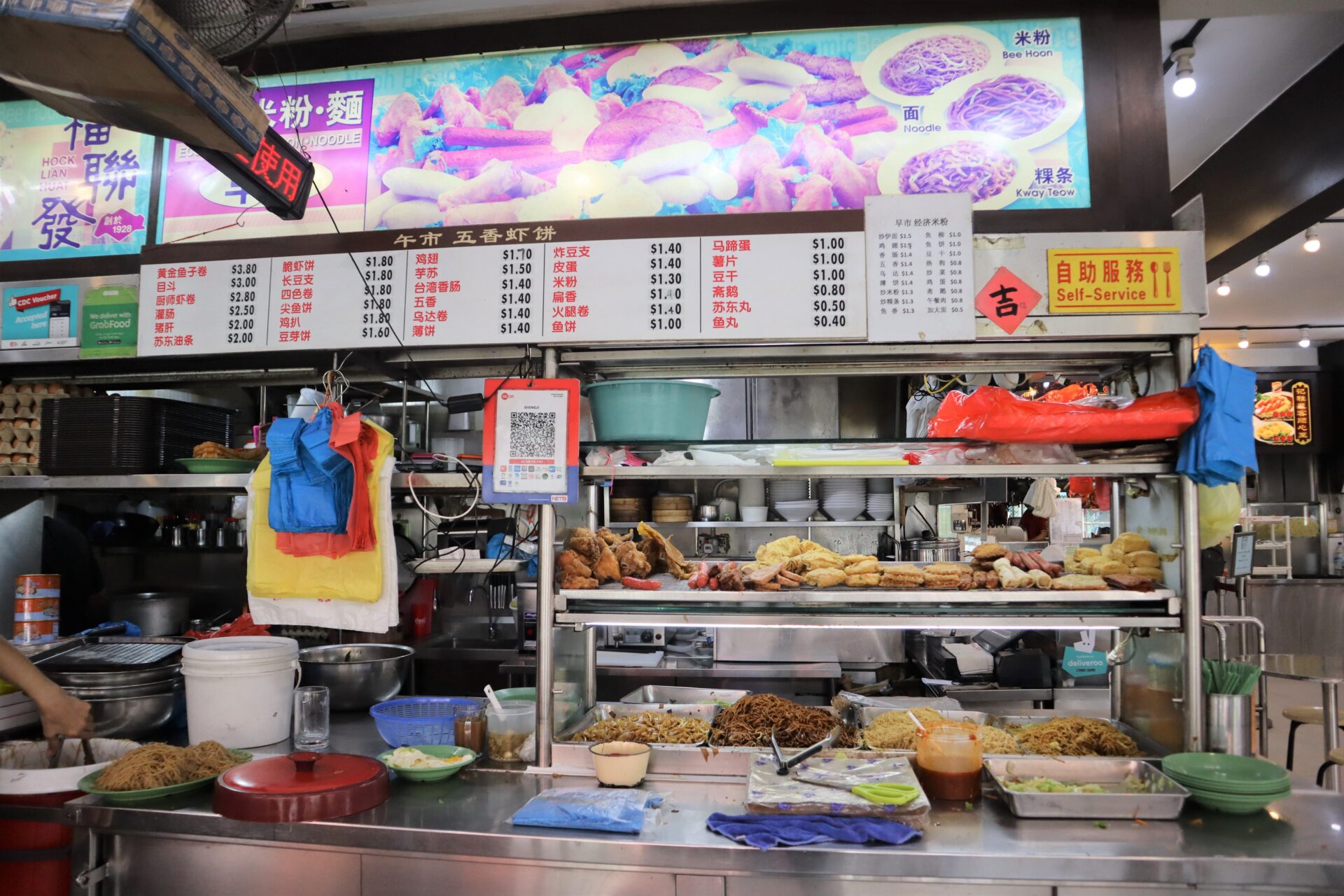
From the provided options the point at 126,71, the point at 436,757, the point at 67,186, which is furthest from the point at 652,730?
the point at 67,186

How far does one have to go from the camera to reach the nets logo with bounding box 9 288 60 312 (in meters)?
3.34

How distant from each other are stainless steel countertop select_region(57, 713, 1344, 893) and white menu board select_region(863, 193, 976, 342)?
5.02 feet

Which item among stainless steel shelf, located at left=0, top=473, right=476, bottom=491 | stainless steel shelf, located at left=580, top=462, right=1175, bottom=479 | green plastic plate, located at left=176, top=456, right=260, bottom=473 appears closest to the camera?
stainless steel shelf, located at left=580, top=462, right=1175, bottom=479

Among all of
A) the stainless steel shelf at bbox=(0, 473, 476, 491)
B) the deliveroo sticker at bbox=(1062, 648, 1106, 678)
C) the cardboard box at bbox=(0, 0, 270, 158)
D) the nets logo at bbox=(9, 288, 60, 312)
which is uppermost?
the cardboard box at bbox=(0, 0, 270, 158)

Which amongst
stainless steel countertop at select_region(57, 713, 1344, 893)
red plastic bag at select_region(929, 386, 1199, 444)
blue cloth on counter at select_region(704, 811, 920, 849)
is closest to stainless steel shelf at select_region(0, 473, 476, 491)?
stainless steel countertop at select_region(57, 713, 1344, 893)

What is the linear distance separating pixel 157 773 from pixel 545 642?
1232mm

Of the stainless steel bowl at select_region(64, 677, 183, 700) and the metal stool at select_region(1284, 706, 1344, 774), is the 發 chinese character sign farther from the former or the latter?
the metal stool at select_region(1284, 706, 1344, 774)

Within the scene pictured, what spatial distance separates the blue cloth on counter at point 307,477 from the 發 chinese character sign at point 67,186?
56.9 inches

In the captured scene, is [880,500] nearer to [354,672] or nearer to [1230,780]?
[1230,780]

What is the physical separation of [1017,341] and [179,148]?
3.59 m

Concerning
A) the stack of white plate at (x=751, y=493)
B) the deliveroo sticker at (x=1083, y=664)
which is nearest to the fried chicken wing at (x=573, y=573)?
the deliveroo sticker at (x=1083, y=664)

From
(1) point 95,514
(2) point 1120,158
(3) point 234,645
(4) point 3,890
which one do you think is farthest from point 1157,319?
(1) point 95,514

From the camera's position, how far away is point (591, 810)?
2268 mm

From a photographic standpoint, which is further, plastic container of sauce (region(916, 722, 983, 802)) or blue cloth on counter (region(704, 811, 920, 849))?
plastic container of sauce (region(916, 722, 983, 802))
